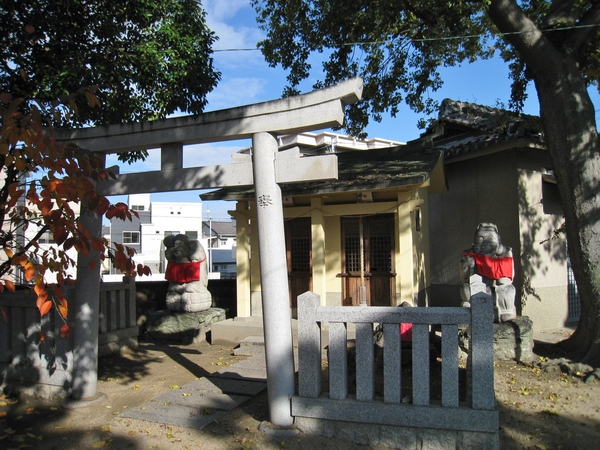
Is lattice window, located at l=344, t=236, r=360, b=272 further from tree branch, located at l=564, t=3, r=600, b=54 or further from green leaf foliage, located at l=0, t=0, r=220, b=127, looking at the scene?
tree branch, located at l=564, t=3, r=600, b=54

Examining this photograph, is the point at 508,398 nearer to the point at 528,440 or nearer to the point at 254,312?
the point at 528,440

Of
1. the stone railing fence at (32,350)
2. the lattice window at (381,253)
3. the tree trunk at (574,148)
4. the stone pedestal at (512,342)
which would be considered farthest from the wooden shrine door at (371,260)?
the stone railing fence at (32,350)

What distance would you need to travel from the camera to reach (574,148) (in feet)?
25.3

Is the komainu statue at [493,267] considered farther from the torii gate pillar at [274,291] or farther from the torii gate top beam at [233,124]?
the torii gate top beam at [233,124]

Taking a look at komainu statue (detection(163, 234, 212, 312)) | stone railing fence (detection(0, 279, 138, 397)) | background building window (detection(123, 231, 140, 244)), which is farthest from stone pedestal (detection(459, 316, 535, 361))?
background building window (detection(123, 231, 140, 244))

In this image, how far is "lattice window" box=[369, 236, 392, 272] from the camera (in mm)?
10445

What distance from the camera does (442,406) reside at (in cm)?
457

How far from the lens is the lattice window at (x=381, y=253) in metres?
10.4

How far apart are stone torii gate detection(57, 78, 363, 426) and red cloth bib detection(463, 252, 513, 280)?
4786 mm

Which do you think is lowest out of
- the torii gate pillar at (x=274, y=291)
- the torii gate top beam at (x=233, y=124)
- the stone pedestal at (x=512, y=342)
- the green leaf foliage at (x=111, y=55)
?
the stone pedestal at (x=512, y=342)

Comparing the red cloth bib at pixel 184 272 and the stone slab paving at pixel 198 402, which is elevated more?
the red cloth bib at pixel 184 272

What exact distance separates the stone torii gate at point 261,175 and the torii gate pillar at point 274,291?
1 centimetres

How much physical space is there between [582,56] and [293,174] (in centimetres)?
685

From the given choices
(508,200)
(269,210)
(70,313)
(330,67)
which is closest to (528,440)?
(269,210)
